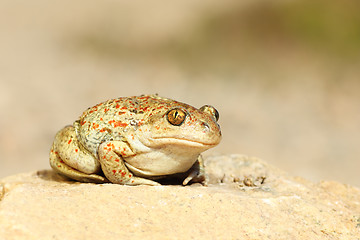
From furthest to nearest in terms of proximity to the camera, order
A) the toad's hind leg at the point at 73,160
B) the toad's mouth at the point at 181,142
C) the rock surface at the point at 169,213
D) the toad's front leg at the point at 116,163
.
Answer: the toad's hind leg at the point at 73,160
the toad's front leg at the point at 116,163
the toad's mouth at the point at 181,142
the rock surface at the point at 169,213

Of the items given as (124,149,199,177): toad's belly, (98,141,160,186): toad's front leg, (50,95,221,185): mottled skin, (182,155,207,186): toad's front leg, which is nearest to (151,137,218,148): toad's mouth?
(50,95,221,185): mottled skin

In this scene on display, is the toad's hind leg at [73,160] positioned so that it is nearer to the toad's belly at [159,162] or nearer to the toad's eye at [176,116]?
the toad's belly at [159,162]

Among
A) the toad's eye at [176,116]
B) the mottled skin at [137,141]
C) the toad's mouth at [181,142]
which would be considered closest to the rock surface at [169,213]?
the mottled skin at [137,141]

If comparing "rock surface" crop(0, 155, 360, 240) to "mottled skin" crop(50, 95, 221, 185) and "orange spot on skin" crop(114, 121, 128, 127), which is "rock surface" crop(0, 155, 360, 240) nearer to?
"mottled skin" crop(50, 95, 221, 185)

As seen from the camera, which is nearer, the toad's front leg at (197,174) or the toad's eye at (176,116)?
the toad's eye at (176,116)

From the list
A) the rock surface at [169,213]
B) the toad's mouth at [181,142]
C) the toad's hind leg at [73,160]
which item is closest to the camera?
the rock surface at [169,213]

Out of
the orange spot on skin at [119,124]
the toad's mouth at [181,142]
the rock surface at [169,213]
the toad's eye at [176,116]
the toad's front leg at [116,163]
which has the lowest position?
the rock surface at [169,213]

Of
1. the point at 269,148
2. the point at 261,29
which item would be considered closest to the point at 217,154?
the point at 269,148

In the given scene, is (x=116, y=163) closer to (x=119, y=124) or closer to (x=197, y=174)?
(x=119, y=124)

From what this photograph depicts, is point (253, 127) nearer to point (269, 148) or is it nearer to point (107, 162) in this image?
point (269, 148)
